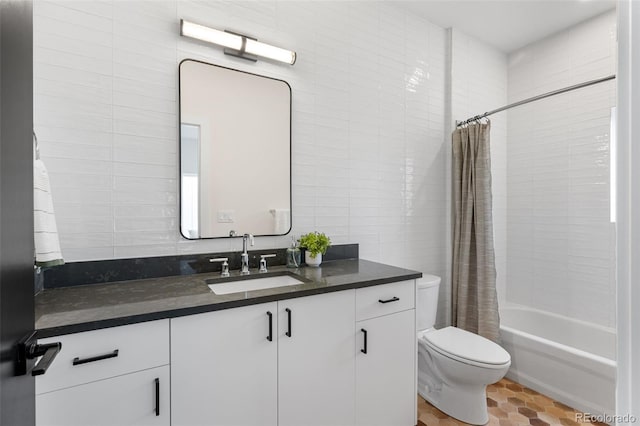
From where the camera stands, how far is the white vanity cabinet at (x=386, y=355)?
1618 millimetres

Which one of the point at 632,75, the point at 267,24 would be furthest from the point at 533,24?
the point at 632,75

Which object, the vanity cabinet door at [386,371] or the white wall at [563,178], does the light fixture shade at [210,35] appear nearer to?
the vanity cabinet door at [386,371]

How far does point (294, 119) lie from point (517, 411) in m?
2.24

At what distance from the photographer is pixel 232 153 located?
184 centimetres

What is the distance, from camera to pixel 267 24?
6.32ft

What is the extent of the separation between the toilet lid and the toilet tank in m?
0.12

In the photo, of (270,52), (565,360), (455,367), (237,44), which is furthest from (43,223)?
(565,360)

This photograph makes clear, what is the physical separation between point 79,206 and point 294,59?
1357mm

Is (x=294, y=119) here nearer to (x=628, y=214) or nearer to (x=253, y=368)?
(x=253, y=368)

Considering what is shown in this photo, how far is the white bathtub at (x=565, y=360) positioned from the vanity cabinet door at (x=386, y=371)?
3.44ft

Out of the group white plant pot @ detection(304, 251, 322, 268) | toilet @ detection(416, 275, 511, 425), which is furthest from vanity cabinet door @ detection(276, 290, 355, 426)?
toilet @ detection(416, 275, 511, 425)

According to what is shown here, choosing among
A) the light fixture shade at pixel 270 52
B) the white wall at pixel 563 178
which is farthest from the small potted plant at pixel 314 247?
the white wall at pixel 563 178

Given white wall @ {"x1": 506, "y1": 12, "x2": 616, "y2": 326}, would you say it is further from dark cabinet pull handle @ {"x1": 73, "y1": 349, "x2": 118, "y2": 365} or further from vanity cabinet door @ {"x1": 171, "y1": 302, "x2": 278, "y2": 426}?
dark cabinet pull handle @ {"x1": 73, "y1": 349, "x2": 118, "y2": 365}

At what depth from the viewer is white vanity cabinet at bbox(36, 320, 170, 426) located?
1.00 meters
